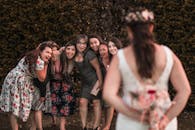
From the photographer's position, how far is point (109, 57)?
316 inches

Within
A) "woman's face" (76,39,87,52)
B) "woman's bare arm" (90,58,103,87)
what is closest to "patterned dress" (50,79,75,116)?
"woman's bare arm" (90,58,103,87)

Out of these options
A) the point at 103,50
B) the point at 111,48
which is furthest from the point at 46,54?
the point at 111,48

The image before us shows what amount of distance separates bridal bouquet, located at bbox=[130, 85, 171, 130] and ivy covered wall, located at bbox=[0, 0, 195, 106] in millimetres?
6025

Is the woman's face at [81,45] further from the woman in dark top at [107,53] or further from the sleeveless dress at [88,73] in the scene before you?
the woman in dark top at [107,53]

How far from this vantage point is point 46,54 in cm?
732

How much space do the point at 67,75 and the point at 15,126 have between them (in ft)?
3.39

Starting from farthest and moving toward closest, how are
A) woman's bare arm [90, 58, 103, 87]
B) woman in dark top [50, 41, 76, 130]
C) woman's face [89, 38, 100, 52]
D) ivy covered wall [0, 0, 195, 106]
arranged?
ivy covered wall [0, 0, 195, 106]
woman's face [89, 38, 100, 52]
woman's bare arm [90, 58, 103, 87]
woman in dark top [50, 41, 76, 130]

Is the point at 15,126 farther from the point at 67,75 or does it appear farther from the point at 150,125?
the point at 150,125

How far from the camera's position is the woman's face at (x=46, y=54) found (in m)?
7.30

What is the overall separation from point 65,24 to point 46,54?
244cm

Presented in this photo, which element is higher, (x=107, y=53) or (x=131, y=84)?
(x=131, y=84)

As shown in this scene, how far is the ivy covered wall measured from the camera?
31.3ft

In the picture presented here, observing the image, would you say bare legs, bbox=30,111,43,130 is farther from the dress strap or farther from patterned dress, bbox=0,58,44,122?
the dress strap

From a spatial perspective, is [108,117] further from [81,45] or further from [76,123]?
[81,45]
